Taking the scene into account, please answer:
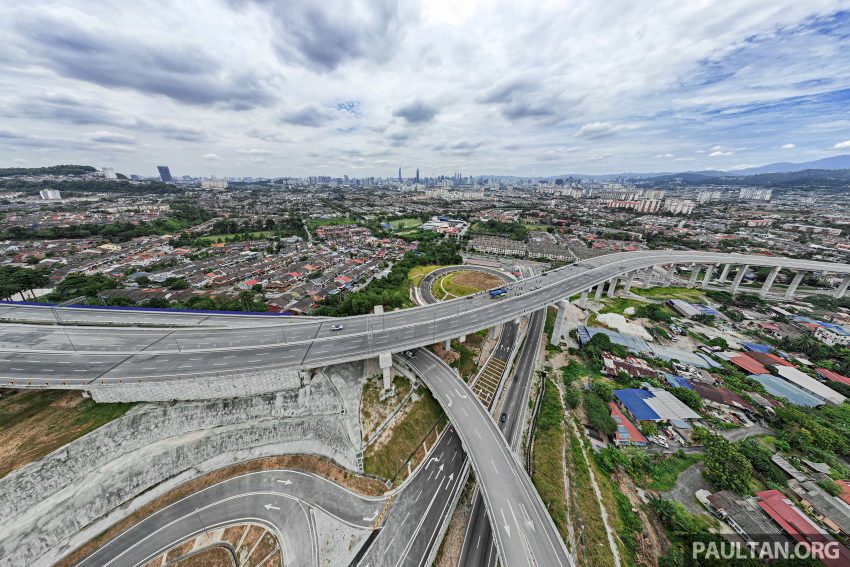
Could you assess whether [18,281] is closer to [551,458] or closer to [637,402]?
[551,458]

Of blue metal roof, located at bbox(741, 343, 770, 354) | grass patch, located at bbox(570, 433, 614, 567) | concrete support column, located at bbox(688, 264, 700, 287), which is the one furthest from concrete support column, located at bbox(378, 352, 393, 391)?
concrete support column, located at bbox(688, 264, 700, 287)

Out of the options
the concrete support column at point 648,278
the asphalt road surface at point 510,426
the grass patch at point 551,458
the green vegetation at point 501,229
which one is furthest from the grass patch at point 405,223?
the grass patch at point 551,458

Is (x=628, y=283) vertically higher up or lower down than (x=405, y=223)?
lower down

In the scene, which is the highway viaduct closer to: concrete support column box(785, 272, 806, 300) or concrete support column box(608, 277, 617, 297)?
concrete support column box(608, 277, 617, 297)

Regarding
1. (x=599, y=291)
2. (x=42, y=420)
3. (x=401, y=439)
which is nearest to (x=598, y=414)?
(x=401, y=439)

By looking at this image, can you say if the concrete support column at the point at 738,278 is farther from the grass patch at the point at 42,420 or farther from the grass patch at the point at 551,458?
the grass patch at the point at 42,420

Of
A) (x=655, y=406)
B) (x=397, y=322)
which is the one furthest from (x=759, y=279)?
(x=397, y=322)
